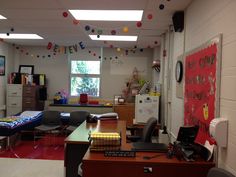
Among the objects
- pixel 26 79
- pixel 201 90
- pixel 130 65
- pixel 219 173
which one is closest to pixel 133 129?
pixel 201 90

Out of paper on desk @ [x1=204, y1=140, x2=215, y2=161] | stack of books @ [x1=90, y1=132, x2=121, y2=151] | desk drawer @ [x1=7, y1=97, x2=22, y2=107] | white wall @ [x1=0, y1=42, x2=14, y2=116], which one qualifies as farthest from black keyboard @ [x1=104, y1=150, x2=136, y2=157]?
white wall @ [x1=0, y1=42, x2=14, y2=116]

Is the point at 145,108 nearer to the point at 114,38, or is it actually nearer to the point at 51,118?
the point at 114,38

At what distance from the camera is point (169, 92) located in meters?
4.91

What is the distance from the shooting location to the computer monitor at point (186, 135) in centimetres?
259

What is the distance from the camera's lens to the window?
316 inches

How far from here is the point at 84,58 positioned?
799cm

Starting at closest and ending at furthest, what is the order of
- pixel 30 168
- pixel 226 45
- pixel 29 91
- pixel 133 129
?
pixel 226 45
pixel 30 168
pixel 133 129
pixel 29 91

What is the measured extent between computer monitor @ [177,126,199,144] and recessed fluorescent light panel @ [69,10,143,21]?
2146 mm

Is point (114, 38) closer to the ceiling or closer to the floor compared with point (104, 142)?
closer to the ceiling

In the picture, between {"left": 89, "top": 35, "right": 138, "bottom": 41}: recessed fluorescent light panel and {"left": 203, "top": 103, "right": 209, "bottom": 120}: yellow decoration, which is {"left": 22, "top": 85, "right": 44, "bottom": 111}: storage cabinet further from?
{"left": 203, "top": 103, "right": 209, "bottom": 120}: yellow decoration

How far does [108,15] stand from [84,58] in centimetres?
387

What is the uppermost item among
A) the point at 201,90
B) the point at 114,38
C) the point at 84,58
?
the point at 114,38

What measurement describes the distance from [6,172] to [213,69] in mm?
3624

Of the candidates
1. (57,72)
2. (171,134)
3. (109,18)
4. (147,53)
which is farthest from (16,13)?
(147,53)
